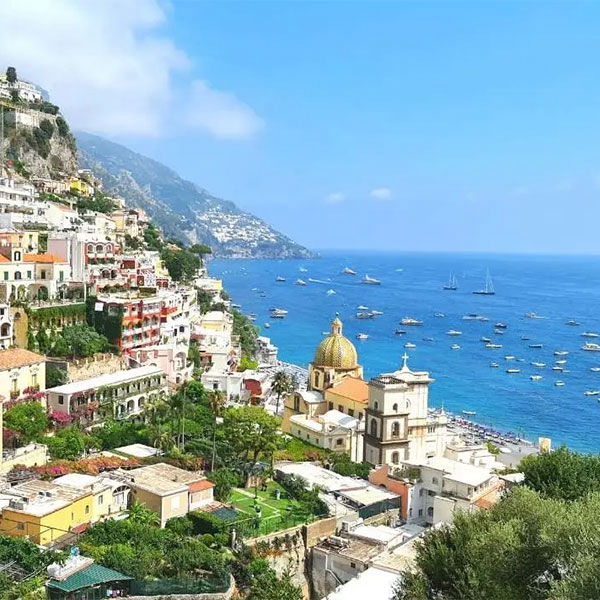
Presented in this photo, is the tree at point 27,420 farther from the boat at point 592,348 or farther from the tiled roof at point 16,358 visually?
the boat at point 592,348

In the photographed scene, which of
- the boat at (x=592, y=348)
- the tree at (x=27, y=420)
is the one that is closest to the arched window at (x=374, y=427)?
the tree at (x=27, y=420)

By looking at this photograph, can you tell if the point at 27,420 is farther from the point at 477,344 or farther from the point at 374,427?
the point at 477,344

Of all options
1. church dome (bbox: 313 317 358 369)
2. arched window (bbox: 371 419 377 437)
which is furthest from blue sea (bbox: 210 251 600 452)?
arched window (bbox: 371 419 377 437)

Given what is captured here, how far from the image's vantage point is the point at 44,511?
25562 millimetres

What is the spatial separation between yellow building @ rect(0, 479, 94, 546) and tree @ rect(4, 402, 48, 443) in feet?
19.2

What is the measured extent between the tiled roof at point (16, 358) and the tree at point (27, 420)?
2220 millimetres

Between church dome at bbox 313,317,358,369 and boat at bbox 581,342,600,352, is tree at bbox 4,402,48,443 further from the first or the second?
boat at bbox 581,342,600,352

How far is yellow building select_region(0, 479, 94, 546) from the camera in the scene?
25281 millimetres

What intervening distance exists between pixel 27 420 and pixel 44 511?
9.80m

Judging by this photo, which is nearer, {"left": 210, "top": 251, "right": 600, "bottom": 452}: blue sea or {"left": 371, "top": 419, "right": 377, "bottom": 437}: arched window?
{"left": 371, "top": 419, "right": 377, "bottom": 437}: arched window

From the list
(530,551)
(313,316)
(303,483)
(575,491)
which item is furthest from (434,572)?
(313,316)

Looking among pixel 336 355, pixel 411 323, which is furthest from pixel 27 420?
pixel 411 323

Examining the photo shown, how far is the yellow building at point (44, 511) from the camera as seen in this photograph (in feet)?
82.9

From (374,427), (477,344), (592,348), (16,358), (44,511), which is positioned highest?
(16,358)
